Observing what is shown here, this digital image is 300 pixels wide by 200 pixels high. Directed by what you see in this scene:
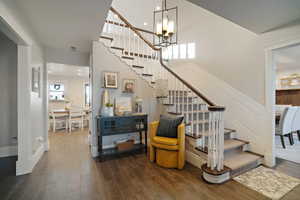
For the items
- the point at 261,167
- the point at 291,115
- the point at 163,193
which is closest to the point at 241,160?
the point at 261,167

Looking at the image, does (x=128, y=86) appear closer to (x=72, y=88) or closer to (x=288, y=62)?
(x=72, y=88)

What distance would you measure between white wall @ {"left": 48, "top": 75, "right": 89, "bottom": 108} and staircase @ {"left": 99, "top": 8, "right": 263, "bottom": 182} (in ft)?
15.1

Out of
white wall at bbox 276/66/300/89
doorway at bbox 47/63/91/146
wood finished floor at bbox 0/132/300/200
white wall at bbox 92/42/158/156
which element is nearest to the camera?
wood finished floor at bbox 0/132/300/200

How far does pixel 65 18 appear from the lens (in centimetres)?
224

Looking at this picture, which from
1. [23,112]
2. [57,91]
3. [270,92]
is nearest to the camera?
[23,112]

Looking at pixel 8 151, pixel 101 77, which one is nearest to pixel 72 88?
pixel 8 151

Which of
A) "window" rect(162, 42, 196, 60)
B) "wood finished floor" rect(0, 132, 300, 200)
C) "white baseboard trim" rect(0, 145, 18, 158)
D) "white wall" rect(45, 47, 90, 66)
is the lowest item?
"wood finished floor" rect(0, 132, 300, 200)

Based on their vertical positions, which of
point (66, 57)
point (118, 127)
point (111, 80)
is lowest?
point (118, 127)

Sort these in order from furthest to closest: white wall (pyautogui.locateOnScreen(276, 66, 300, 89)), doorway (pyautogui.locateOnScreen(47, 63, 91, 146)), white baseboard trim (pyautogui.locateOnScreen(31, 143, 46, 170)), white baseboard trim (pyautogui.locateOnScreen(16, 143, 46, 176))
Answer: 1. doorway (pyautogui.locateOnScreen(47, 63, 91, 146))
2. white wall (pyautogui.locateOnScreen(276, 66, 300, 89))
3. white baseboard trim (pyautogui.locateOnScreen(31, 143, 46, 170))
4. white baseboard trim (pyautogui.locateOnScreen(16, 143, 46, 176))

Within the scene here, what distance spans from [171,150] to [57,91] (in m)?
6.93

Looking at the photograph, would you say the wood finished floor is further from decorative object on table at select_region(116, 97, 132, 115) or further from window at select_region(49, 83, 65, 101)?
window at select_region(49, 83, 65, 101)

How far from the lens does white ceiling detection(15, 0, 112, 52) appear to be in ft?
6.18

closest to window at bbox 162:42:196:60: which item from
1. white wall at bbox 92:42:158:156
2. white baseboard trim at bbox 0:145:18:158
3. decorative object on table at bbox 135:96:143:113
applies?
white wall at bbox 92:42:158:156

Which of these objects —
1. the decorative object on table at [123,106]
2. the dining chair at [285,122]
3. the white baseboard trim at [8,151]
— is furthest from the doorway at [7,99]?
the dining chair at [285,122]
